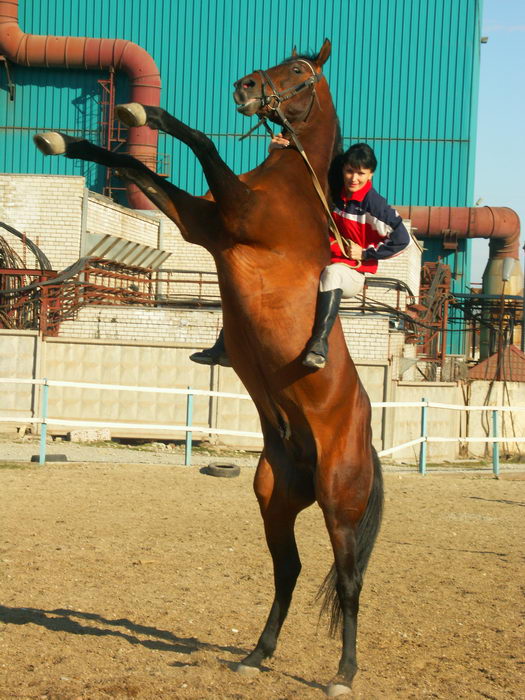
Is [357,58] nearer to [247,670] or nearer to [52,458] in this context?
[52,458]

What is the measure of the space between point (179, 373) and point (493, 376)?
41.5ft

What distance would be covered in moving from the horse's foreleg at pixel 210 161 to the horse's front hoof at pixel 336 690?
2.36 metres

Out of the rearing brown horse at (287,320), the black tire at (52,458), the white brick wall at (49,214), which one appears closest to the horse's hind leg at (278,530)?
the rearing brown horse at (287,320)

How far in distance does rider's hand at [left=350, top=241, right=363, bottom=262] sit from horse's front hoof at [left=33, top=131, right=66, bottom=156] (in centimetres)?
168

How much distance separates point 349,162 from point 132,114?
54.7 inches

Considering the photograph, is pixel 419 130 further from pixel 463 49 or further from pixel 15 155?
pixel 15 155

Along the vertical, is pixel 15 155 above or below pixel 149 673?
above

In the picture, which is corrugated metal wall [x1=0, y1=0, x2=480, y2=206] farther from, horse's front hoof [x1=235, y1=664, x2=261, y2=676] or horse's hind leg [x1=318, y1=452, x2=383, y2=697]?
horse's front hoof [x1=235, y1=664, x2=261, y2=676]

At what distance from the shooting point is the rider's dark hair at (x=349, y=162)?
4.41 meters

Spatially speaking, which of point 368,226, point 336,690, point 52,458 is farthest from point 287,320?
point 52,458

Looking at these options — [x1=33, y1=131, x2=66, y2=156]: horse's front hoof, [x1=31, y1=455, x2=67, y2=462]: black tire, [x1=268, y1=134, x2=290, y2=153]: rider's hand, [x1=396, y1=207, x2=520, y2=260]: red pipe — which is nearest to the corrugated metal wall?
[x1=396, y1=207, x2=520, y2=260]: red pipe

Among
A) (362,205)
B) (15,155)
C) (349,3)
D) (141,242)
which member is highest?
(349,3)

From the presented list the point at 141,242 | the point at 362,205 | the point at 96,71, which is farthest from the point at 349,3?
the point at 362,205

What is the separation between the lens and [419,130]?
31.8 meters
